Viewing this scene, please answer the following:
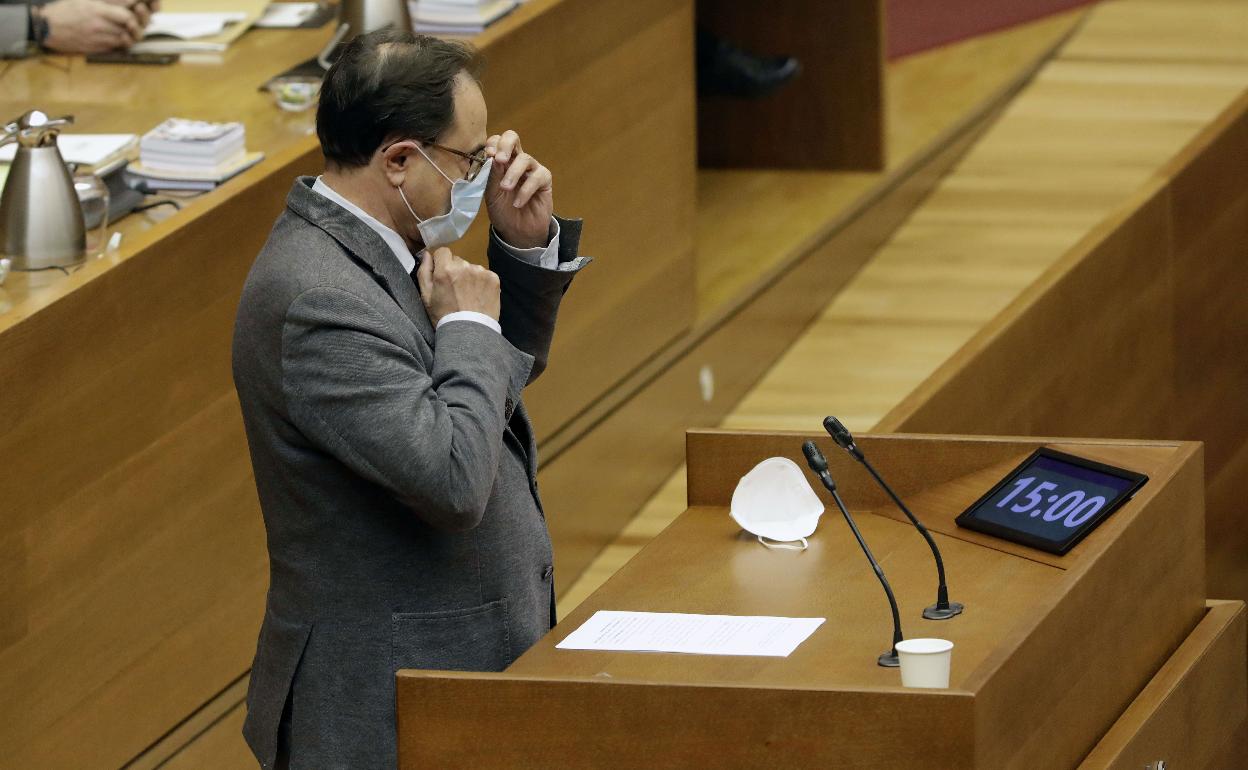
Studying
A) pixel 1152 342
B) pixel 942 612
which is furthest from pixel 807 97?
pixel 942 612

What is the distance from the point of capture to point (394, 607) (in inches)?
77.5

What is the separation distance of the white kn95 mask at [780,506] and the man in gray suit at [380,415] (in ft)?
0.99

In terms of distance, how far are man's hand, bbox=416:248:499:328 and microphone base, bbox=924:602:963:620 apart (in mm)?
505

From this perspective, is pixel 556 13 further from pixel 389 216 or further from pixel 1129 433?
pixel 389 216

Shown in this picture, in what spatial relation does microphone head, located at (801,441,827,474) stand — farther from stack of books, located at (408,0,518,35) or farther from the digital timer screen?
stack of books, located at (408,0,518,35)

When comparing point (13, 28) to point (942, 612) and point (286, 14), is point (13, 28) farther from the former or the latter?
point (942, 612)

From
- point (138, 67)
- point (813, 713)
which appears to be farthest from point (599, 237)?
point (813, 713)

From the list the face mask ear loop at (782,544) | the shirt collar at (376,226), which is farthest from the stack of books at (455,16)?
the shirt collar at (376,226)

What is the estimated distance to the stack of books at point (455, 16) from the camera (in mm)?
3680

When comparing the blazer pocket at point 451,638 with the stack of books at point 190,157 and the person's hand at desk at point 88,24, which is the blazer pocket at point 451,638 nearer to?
the stack of books at point 190,157

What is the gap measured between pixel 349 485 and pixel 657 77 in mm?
2527

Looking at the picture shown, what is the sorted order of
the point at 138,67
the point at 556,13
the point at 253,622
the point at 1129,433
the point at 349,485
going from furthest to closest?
1. the point at 1129,433
2. the point at 556,13
3. the point at 138,67
4. the point at 253,622
5. the point at 349,485

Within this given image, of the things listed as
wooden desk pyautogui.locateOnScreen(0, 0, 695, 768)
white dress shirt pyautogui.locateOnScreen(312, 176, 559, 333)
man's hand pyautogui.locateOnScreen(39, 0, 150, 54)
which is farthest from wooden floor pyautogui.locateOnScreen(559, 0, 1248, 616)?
white dress shirt pyautogui.locateOnScreen(312, 176, 559, 333)

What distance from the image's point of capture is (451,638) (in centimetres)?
199
